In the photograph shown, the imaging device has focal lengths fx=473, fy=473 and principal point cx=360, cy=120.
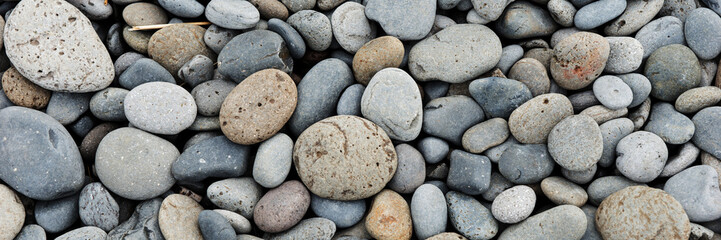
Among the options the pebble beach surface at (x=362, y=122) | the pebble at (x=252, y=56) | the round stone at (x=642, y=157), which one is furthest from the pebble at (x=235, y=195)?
the round stone at (x=642, y=157)

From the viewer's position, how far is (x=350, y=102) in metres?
3.03

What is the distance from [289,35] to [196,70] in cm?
65

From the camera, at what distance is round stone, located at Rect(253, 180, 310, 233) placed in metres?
2.73

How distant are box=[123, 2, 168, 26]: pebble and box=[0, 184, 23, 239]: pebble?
1.27m

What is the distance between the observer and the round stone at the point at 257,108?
9.23 feet

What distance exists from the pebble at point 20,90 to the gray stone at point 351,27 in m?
1.91

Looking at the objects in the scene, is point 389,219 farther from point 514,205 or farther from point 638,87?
point 638,87

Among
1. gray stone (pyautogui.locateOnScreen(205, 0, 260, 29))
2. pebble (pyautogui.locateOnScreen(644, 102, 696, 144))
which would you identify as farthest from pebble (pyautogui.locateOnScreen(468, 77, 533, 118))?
gray stone (pyautogui.locateOnScreen(205, 0, 260, 29))

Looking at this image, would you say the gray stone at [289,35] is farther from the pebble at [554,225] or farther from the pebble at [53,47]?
the pebble at [554,225]

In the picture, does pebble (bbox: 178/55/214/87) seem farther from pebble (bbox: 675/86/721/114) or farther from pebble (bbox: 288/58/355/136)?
pebble (bbox: 675/86/721/114)

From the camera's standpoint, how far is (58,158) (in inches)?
107

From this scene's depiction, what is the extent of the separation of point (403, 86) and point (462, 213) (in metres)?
0.84

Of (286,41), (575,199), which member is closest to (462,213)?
(575,199)

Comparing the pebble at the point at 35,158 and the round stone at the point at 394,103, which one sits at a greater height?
the round stone at the point at 394,103
